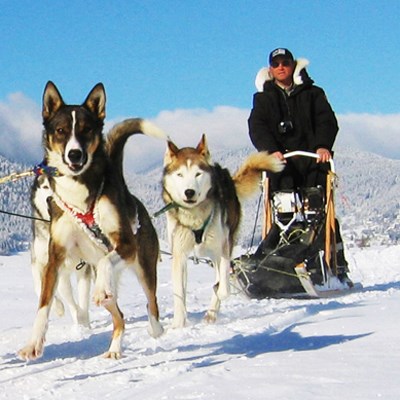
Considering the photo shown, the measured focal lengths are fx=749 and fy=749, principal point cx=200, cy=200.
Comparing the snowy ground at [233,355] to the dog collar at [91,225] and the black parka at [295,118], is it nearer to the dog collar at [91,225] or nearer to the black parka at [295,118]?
the dog collar at [91,225]

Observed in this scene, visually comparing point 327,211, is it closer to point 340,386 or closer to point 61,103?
point 61,103

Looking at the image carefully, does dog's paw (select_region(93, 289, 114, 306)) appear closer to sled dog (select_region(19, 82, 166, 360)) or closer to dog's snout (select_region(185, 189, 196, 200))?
sled dog (select_region(19, 82, 166, 360))

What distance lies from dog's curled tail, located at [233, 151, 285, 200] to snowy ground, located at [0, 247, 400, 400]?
0.94 meters

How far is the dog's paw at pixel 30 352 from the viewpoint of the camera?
3.58 metres

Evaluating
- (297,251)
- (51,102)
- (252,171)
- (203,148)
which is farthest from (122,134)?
(297,251)

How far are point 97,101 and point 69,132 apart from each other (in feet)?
1.15

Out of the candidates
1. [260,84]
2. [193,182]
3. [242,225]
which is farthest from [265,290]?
[260,84]

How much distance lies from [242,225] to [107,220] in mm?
2585

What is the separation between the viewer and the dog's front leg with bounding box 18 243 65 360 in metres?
3.60

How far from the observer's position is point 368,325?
424 cm

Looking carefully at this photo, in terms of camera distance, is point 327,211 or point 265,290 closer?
point 265,290

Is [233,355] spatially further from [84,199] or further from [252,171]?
[252,171]

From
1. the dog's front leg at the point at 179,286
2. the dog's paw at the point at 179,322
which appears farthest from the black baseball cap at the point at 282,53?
the dog's paw at the point at 179,322

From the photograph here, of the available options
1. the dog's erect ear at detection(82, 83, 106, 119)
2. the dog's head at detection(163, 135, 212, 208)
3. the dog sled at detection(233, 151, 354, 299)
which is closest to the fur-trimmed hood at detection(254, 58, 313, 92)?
the dog sled at detection(233, 151, 354, 299)
